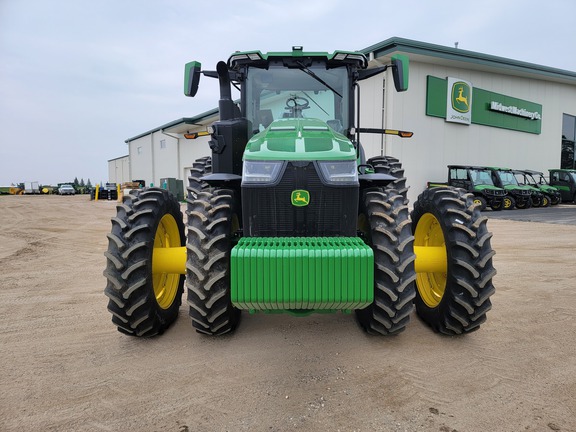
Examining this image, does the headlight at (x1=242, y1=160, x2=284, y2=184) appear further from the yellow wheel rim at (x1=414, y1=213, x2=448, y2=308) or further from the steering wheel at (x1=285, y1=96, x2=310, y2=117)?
the yellow wheel rim at (x1=414, y1=213, x2=448, y2=308)

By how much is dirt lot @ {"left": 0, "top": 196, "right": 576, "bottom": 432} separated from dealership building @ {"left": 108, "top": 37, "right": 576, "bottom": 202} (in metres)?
13.8

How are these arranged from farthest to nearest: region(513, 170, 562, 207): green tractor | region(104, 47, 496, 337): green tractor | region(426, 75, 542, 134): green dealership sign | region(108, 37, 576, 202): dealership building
Answer: region(513, 170, 562, 207): green tractor
region(426, 75, 542, 134): green dealership sign
region(108, 37, 576, 202): dealership building
region(104, 47, 496, 337): green tractor

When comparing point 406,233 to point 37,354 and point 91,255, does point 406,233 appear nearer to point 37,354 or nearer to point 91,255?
point 37,354

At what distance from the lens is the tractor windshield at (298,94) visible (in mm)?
4074

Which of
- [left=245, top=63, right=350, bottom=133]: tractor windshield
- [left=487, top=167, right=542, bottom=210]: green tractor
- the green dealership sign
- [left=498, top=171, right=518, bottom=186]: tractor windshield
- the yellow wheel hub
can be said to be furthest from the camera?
[left=498, top=171, right=518, bottom=186]: tractor windshield

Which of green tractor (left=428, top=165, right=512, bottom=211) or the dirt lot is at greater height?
green tractor (left=428, top=165, right=512, bottom=211)

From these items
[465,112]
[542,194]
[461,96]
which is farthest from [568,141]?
[461,96]

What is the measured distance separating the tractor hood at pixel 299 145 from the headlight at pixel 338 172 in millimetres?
47

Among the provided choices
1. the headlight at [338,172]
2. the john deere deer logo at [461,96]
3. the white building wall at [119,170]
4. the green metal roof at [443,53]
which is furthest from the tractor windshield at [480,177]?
the white building wall at [119,170]

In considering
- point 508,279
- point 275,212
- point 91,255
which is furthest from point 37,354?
point 508,279

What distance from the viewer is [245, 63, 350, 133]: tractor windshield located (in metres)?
4.07

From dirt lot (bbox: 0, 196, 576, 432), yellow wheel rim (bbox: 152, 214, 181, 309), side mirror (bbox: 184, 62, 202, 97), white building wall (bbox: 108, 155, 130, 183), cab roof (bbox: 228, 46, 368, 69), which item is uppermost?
white building wall (bbox: 108, 155, 130, 183)

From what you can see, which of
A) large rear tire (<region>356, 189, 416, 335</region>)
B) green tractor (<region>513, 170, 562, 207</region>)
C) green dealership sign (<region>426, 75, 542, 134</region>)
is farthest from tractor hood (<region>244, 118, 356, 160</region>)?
green tractor (<region>513, 170, 562, 207</region>)

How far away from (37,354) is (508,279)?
18.8 ft
